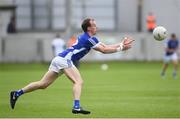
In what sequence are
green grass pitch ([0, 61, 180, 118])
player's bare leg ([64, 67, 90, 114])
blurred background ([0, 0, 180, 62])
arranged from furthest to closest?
1. blurred background ([0, 0, 180, 62])
2. green grass pitch ([0, 61, 180, 118])
3. player's bare leg ([64, 67, 90, 114])

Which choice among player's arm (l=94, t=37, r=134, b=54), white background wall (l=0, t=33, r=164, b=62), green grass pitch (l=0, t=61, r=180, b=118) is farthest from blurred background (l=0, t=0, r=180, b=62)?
player's arm (l=94, t=37, r=134, b=54)

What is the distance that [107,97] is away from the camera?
79.1ft

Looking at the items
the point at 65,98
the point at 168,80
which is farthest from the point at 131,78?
the point at 65,98

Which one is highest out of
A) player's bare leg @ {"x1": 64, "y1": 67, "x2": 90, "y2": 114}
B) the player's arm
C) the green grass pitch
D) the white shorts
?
the player's arm

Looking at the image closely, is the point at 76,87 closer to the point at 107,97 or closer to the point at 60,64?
the point at 60,64

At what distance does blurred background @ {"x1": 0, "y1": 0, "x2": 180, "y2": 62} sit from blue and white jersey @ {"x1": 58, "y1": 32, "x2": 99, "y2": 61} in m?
30.9

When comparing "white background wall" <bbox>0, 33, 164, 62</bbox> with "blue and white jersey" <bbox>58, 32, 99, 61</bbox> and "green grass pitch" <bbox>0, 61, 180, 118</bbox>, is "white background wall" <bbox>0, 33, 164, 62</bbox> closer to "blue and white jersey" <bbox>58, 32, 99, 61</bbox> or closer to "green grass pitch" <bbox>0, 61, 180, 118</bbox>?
"green grass pitch" <bbox>0, 61, 180, 118</bbox>

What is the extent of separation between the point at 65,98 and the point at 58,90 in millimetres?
3659

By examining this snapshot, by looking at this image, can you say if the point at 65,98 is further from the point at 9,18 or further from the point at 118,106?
the point at 9,18

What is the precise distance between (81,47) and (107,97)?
565cm

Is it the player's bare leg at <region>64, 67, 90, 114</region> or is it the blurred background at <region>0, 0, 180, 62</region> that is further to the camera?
the blurred background at <region>0, 0, 180, 62</region>

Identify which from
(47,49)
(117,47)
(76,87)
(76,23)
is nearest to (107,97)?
(117,47)

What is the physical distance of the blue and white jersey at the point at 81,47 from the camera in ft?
61.2

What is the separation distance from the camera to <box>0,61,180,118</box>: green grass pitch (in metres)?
19.2
